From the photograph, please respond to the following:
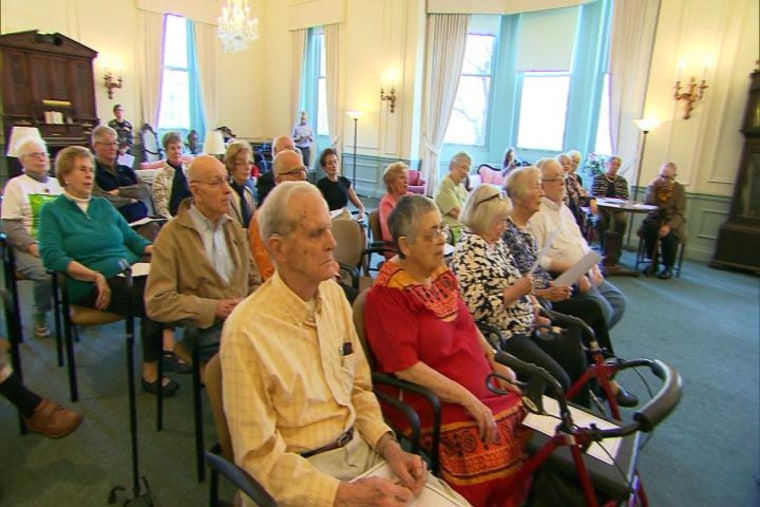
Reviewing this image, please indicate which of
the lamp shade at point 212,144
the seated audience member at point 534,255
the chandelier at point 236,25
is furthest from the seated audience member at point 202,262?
the chandelier at point 236,25

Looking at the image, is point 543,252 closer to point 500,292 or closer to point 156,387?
point 500,292

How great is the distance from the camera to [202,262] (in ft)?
6.81

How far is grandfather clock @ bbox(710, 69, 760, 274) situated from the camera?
538cm

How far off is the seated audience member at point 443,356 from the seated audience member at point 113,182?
2.79 meters

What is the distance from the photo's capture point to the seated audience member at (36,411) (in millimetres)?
1962

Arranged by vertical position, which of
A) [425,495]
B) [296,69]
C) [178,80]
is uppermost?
[296,69]

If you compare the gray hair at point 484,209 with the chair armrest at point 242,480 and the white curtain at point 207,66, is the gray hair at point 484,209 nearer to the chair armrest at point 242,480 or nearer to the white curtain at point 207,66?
the chair armrest at point 242,480

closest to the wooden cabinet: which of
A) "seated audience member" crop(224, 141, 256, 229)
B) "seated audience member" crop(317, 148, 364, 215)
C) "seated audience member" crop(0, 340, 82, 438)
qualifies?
"seated audience member" crop(317, 148, 364, 215)

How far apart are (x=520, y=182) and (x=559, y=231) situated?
21.9 inches

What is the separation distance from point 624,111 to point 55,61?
8344 mm

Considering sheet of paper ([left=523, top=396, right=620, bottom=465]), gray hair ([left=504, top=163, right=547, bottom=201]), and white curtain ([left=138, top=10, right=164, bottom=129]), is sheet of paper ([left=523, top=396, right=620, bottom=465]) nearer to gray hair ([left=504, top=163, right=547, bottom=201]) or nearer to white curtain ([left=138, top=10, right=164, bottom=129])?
gray hair ([left=504, top=163, right=547, bottom=201])

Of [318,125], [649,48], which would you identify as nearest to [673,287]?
[649,48]

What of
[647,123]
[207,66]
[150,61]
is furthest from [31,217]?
[207,66]

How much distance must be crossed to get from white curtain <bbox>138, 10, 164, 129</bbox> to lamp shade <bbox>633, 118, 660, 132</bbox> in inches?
315
